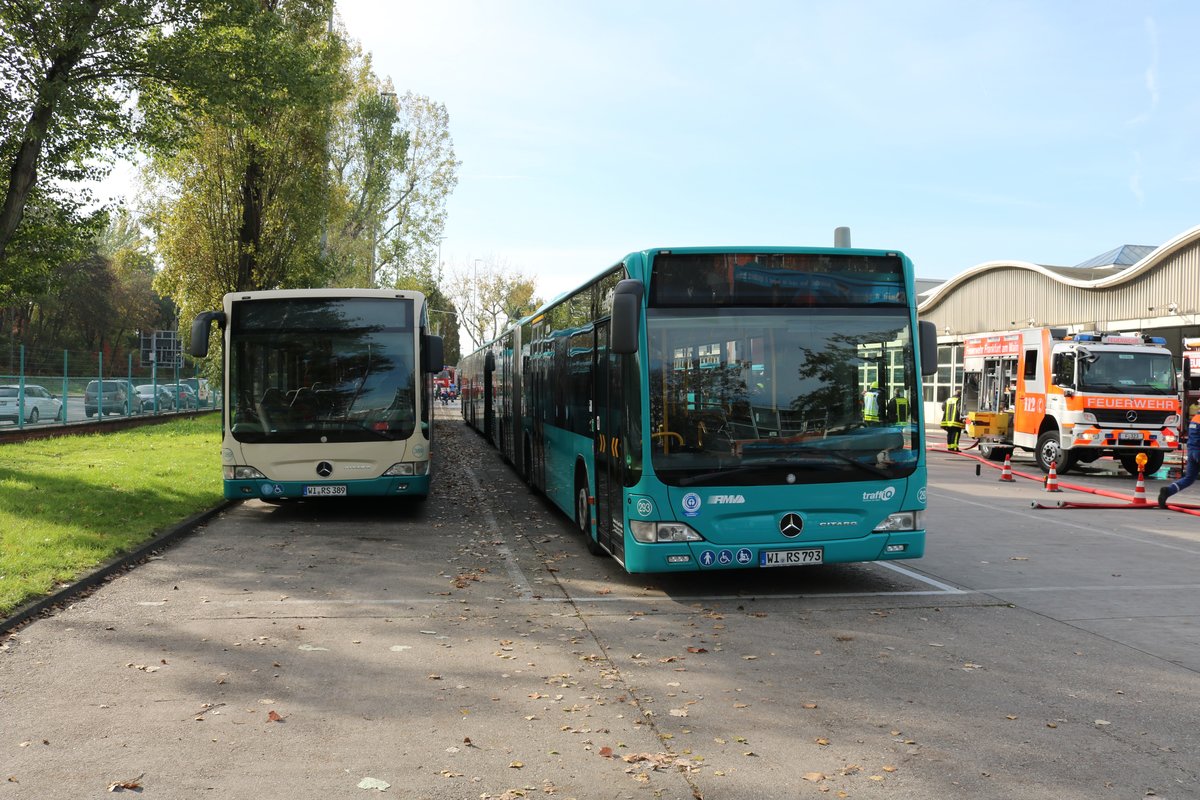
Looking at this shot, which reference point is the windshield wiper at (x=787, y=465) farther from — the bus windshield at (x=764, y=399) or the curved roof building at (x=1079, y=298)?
the curved roof building at (x=1079, y=298)

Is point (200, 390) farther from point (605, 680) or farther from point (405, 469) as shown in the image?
point (605, 680)

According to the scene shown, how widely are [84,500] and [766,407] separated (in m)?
9.95

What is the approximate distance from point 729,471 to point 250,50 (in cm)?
1238

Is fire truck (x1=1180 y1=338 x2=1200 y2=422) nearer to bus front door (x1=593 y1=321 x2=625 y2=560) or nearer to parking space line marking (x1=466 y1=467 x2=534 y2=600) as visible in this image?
parking space line marking (x1=466 y1=467 x2=534 y2=600)

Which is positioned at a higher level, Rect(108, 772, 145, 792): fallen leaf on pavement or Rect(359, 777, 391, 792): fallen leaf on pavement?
Rect(108, 772, 145, 792): fallen leaf on pavement

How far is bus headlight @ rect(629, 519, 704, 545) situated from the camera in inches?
326

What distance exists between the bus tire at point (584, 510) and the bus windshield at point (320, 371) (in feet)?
9.73

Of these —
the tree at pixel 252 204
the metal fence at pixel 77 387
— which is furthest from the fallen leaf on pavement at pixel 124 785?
the tree at pixel 252 204

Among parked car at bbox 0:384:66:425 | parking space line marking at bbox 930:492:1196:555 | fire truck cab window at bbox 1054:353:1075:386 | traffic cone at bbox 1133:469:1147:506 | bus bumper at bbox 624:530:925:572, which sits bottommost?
parking space line marking at bbox 930:492:1196:555

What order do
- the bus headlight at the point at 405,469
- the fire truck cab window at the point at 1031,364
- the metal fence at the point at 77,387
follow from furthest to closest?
the metal fence at the point at 77,387, the fire truck cab window at the point at 1031,364, the bus headlight at the point at 405,469

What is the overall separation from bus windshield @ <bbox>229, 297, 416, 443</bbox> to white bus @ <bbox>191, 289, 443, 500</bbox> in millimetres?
13

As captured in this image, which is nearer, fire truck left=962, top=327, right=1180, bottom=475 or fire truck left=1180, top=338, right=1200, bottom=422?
fire truck left=962, top=327, right=1180, bottom=475

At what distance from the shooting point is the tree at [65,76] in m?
14.7

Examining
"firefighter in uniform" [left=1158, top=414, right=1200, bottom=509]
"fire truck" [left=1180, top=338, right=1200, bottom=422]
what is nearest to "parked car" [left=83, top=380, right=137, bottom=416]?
"firefighter in uniform" [left=1158, top=414, right=1200, bottom=509]
